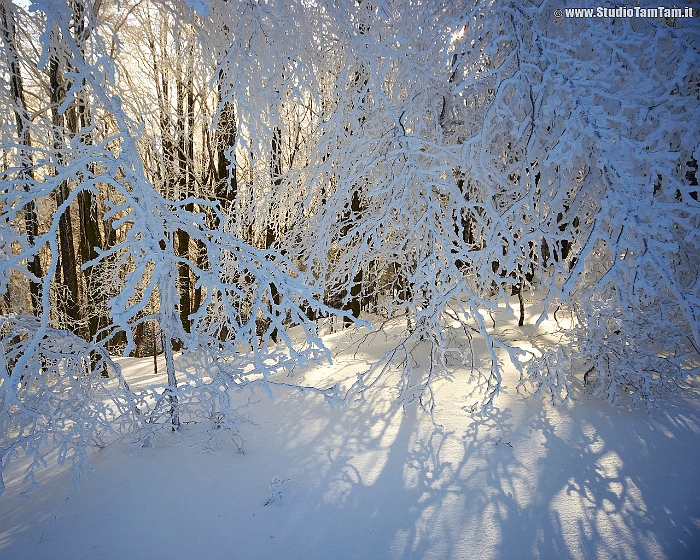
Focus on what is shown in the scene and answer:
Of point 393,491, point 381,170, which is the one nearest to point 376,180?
point 381,170

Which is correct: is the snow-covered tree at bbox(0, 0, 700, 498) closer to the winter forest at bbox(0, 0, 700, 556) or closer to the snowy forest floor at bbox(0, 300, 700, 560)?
the winter forest at bbox(0, 0, 700, 556)

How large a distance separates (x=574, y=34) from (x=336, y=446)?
12.4 feet

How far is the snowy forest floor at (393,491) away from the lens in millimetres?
2441

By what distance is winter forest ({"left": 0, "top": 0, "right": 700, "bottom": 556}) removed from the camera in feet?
7.28

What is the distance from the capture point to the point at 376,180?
370 centimetres

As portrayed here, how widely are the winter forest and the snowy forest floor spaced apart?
257 mm

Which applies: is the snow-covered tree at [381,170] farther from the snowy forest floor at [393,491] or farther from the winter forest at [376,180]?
the snowy forest floor at [393,491]

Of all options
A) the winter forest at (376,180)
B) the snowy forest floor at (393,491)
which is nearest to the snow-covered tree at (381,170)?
the winter forest at (376,180)

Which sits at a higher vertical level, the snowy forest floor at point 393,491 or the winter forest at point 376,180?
the winter forest at point 376,180

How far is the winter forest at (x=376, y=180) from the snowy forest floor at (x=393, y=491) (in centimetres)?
26

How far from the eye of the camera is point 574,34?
329cm

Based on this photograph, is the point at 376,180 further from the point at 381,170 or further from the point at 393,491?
the point at 393,491

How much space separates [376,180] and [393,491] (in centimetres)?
246

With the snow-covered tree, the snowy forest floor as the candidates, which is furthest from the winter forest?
the snowy forest floor
